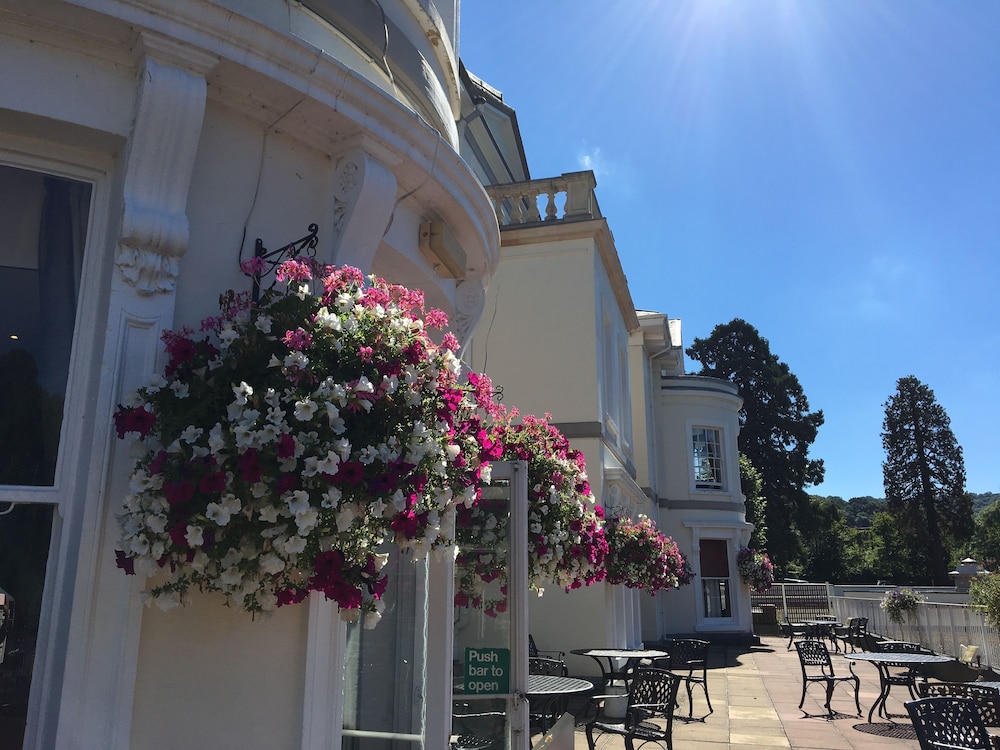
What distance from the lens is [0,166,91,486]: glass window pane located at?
9.45 ft

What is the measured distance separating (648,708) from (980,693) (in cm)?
462

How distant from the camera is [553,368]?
1238 centimetres

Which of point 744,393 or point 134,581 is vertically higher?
point 744,393

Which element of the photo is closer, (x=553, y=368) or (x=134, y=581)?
(x=134, y=581)

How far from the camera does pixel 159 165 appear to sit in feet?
10.2

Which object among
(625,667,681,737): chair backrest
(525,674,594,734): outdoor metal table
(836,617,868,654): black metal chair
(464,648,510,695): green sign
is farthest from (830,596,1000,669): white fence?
(464,648,510,695): green sign

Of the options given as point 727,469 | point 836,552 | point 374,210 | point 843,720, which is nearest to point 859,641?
point 727,469

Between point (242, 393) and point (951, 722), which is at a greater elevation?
point (242, 393)

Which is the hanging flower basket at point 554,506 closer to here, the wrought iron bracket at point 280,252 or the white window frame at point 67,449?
the wrought iron bracket at point 280,252

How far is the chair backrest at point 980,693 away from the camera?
7789 mm

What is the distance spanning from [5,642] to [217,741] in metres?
0.87

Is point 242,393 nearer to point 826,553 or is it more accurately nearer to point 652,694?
point 652,694

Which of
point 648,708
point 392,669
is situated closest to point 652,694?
point 648,708

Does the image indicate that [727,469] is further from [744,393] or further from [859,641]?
[744,393]
